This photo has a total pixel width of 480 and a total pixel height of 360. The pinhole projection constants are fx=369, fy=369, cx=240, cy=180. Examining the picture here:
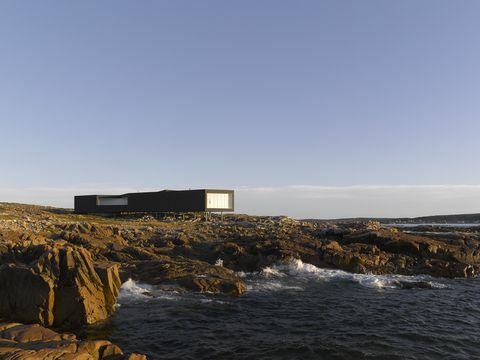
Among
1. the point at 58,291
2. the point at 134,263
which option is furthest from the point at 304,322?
the point at 134,263

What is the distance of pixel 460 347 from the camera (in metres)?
20.8

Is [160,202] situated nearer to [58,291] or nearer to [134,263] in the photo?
[134,263]

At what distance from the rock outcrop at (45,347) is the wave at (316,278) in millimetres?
20555

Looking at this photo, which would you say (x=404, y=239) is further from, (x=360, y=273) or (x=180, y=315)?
(x=180, y=315)

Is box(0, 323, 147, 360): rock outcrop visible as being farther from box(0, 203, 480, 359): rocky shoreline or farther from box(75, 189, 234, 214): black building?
box(75, 189, 234, 214): black building

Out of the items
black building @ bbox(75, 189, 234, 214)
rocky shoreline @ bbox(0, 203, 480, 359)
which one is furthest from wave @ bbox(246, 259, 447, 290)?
black building @ bbox(75, 189, 234, 214)

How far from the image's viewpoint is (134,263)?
3731 cm

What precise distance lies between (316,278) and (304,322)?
49.9 feet

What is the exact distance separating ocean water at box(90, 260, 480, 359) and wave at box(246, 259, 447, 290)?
0.96 ft

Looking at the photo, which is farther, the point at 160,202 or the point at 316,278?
the point at 160,202

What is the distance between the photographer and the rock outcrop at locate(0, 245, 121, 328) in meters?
22.8

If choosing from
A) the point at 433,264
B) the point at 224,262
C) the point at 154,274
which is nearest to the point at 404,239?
the point at 433,264

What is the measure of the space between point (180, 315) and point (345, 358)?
11.5m

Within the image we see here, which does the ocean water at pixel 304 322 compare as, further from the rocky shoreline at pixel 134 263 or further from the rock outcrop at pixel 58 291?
the rocky shoreline at pixel 134 263
